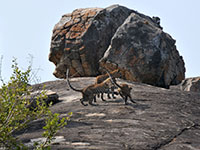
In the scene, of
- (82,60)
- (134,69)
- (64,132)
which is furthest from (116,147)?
(82,60)

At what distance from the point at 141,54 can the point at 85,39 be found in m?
4.65

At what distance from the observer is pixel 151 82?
18.3 meters

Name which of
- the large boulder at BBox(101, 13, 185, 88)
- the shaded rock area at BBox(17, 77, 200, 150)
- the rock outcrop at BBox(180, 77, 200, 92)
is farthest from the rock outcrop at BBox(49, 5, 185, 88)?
Answer: the shaded rock area at BBox(17, 77, 200, 150)

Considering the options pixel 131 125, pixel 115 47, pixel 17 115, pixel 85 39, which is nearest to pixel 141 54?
pixel 115 47

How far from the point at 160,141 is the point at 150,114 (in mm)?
2213

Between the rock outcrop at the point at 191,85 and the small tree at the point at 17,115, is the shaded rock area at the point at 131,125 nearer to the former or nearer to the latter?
the small tree at the point at 17,115

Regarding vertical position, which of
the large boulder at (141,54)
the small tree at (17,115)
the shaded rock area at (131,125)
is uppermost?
the large boulder at (141,54)

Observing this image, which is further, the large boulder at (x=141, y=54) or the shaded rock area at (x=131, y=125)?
the large boulder at (x=141, y=54)

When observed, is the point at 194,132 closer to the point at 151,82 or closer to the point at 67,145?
the point at 67,145

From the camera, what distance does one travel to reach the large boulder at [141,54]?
17781mm

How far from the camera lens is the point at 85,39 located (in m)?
20.8

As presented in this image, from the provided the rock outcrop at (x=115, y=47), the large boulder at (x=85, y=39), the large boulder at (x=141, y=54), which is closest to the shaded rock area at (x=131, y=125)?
the large boulder at (x=141, y=54)

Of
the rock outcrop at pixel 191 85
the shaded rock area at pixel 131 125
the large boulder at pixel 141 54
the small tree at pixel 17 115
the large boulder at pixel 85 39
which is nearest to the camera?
the small tree at pixel 17 115

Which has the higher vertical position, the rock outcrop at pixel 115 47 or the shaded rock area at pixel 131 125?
the rock outcrop at pixel 115 47
